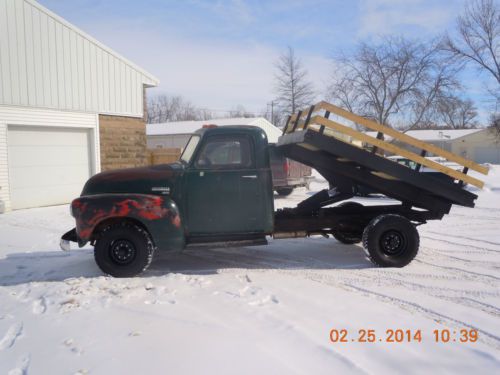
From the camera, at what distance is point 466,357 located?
11.1 ft

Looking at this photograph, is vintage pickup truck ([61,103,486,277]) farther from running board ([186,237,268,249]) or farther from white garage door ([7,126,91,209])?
white garage door ([7,126,91,209])

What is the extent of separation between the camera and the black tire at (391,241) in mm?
5945

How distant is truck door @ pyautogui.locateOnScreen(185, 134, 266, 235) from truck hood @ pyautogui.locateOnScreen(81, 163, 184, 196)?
252 millimetres

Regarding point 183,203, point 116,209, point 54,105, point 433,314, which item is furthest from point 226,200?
point 54,105

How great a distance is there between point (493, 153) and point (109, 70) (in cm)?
5401

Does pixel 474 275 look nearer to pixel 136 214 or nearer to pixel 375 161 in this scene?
pixel 375 161

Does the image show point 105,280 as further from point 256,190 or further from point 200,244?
point 256,190

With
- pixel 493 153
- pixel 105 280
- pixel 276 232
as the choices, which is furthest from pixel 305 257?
pixel 493 153

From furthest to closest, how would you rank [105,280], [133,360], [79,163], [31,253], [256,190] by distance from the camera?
1. [79,163]
2. [31,253]
3. [256,190]
4. [105,280]
5. [133,360]

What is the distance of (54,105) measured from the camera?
1265cm

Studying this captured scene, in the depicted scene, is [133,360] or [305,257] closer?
[133,360]

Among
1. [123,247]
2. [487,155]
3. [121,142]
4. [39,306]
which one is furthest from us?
[487,155]

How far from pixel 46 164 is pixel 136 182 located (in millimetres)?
8466

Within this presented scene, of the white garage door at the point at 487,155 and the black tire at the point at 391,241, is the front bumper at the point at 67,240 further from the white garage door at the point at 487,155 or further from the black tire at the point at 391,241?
the white garage door at the point at 487,155
